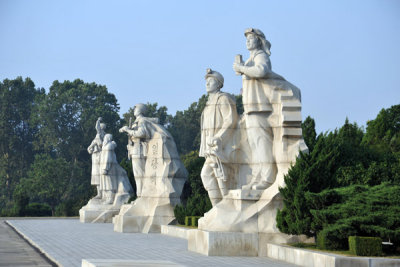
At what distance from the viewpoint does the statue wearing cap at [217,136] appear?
1348cm

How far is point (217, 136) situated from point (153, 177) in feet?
23.4

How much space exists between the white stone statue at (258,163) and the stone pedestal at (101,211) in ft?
48.7

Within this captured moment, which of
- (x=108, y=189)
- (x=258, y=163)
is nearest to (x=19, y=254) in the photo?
(x=258, y=163)

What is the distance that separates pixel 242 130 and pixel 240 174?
0.95 meters

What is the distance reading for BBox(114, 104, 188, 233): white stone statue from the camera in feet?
65.0

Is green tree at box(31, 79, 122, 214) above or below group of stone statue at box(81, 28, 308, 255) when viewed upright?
above

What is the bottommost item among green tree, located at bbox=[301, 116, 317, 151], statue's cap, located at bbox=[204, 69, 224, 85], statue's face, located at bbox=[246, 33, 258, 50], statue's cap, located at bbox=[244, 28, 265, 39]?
green tree, located at bbox=[301, 116, 317, 151]

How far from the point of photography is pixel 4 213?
3762 centimetres

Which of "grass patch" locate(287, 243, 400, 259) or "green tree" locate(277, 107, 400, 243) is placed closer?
"grass patch" locate(287, 243, 400, 259)

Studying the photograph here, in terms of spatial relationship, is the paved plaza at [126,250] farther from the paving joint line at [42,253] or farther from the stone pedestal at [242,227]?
the stone pedestal at [242,227]

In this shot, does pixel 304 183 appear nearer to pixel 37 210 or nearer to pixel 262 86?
pixel 262 86

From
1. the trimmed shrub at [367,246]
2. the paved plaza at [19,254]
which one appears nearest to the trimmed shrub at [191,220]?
the paved plaza at [19,254]

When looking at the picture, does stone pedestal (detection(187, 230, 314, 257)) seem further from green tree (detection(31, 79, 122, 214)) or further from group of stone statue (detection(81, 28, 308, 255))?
green tree (detection(31, 79, 122, 214))

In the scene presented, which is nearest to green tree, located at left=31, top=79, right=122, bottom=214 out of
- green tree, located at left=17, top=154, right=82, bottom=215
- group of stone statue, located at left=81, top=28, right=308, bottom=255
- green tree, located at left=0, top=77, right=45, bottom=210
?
green tree, located at left=0, top=77, right=45, bottom=210
